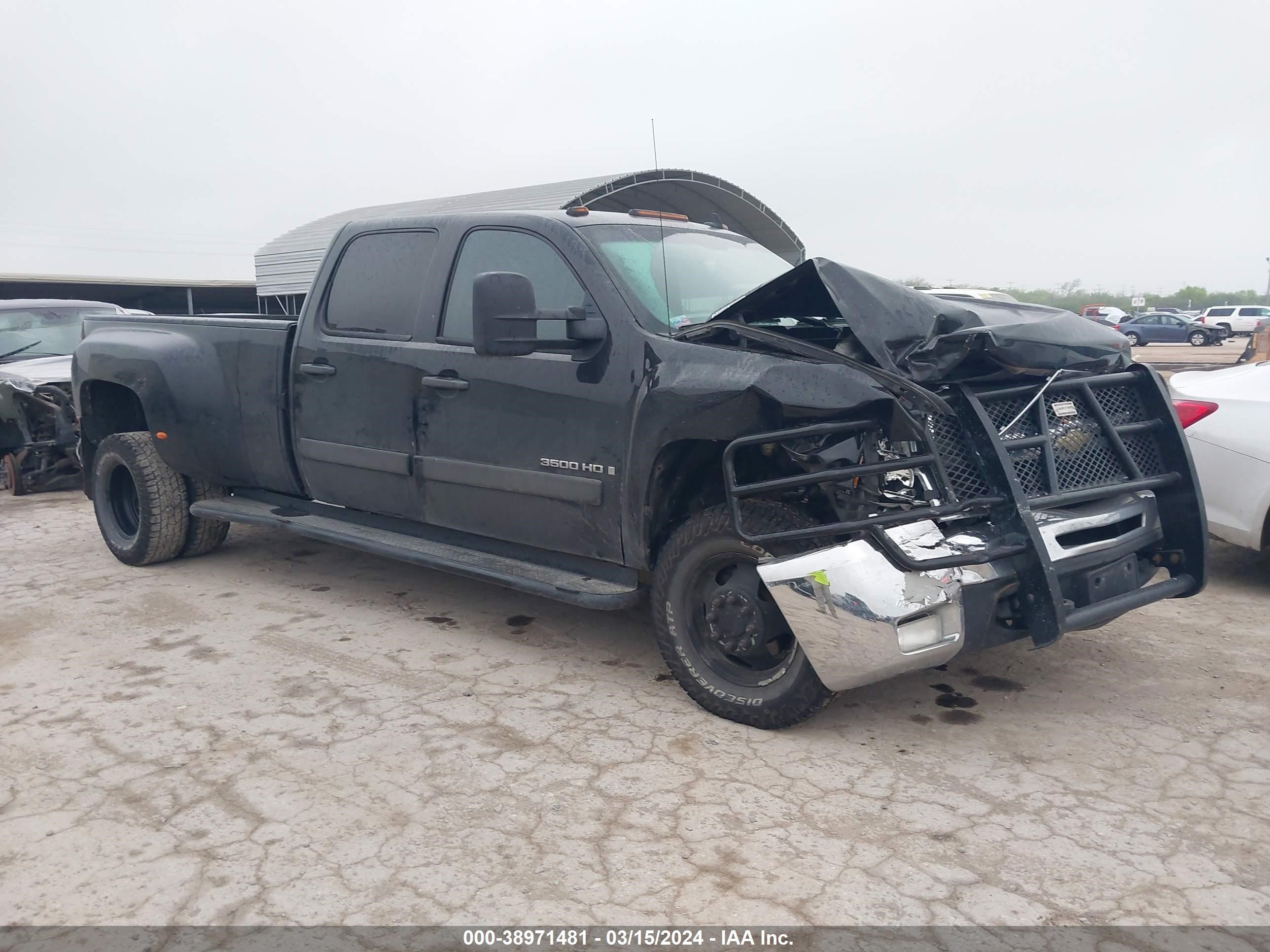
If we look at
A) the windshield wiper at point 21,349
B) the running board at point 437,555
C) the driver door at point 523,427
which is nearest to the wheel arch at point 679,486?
the driver door at point 523,427

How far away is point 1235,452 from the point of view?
4977 mm

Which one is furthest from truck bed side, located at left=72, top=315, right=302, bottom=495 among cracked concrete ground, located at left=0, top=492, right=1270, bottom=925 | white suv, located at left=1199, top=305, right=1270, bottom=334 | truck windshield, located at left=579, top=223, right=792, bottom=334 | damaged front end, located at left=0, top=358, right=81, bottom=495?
white suv, located at left=1199, top=305, right=1270, bottom=334

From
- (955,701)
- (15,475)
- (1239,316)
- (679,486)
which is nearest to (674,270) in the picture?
(679,486)

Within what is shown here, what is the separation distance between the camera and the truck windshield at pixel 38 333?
960cm

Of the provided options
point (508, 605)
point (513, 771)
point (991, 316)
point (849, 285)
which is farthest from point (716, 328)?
point (508, 605)

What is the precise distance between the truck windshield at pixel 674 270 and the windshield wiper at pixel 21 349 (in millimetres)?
7538

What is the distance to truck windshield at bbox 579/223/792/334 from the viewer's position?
4137 mm

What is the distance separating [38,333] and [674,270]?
7943 millimetres

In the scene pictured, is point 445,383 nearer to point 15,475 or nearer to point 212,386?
point 212,386

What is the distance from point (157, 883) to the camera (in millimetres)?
2770

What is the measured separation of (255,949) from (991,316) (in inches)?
124

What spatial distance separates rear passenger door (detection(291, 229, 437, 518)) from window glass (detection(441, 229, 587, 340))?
0.22m

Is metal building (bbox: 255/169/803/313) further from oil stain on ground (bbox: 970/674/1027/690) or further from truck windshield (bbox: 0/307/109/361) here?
oil stain on ground (bbox: 970/674/1027/690)

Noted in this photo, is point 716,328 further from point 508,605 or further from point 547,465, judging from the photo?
point 508,605
